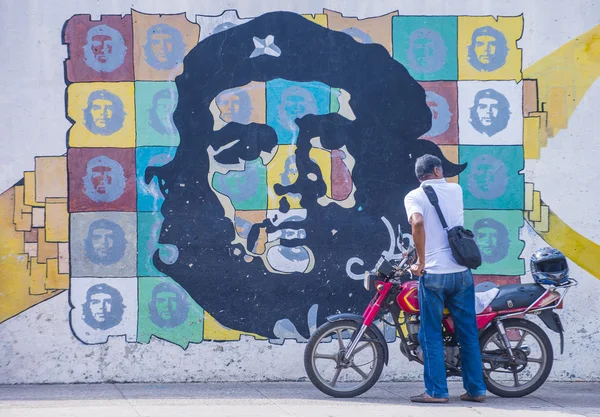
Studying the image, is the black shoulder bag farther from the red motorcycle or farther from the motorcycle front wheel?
the motorcycle front wheel

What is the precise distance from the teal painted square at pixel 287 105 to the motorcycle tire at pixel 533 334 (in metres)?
2.44

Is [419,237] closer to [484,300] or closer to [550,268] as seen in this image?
[484,300]

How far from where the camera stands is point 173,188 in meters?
7.72

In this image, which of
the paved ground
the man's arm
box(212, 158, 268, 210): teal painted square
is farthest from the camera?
box(212, 158, 268, 210): teal painted square

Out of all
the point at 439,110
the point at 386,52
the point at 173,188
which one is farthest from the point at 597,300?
the point at 173,188

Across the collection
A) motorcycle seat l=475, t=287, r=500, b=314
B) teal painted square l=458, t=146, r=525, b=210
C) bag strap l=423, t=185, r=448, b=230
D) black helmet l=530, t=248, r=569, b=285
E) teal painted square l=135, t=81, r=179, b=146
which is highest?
teal painted square l=135, t=81, r=179, b=146

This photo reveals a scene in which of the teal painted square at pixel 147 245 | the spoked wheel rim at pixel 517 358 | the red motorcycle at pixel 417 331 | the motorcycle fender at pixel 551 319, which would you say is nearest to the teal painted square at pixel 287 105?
the teal painted square at pixel 147 245

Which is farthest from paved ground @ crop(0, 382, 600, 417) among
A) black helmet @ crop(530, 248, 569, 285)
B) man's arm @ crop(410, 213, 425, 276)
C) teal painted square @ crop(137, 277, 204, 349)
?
man's arm @ crop(410, 213, 425, 276)

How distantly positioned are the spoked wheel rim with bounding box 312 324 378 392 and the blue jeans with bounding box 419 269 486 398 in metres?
0.51

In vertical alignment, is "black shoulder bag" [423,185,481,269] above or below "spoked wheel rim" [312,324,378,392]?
above

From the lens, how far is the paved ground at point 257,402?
637 centimetres

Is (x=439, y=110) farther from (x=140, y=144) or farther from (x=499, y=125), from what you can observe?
(x=140, y=144)

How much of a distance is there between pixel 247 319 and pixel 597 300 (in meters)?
3.22

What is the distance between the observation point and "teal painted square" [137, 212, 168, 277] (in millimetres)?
7680
